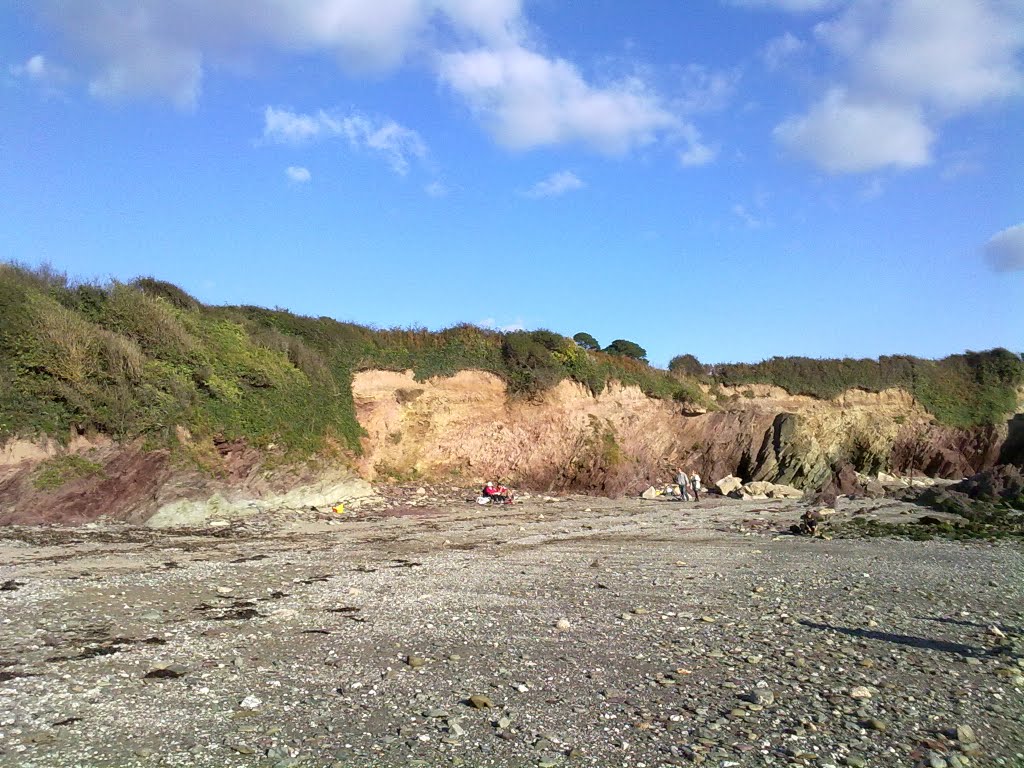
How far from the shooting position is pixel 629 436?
32.1 m

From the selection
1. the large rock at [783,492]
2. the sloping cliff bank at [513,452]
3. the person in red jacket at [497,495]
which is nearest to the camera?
the sloping cliff bank at [513,452]

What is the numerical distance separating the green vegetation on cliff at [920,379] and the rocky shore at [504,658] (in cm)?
2449

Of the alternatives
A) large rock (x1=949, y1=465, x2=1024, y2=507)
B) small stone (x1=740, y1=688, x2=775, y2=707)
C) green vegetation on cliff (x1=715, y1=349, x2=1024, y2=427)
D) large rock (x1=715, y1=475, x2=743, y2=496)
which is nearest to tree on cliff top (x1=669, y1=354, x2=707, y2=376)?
green vegetation on cliff (x1=715, y1=349, x2=1024, y2=427)

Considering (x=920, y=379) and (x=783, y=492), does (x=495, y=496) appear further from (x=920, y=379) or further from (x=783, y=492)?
(x=920, y=379)

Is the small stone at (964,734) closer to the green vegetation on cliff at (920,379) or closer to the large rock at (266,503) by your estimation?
the large rock at (266,503)

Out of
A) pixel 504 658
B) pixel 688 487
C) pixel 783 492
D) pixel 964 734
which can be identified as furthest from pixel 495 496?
pixel 964 734

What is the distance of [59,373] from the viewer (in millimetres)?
17766

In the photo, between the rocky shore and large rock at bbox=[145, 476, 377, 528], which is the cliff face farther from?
the rocky shore

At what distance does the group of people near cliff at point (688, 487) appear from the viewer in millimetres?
28219

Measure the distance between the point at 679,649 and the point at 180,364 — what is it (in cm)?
1793

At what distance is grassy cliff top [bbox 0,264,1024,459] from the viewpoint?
1772 cm

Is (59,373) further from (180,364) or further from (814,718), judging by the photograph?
(814,718)

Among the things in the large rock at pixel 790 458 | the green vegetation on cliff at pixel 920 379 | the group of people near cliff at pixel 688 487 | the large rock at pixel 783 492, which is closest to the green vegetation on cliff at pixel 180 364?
the group of people near cliff at pixel 688 487

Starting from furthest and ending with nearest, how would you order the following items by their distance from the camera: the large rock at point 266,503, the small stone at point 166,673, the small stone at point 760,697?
1. the large rock at point 266,503
2. the small stone at point 166,673
3. the small stone at point 760,697
